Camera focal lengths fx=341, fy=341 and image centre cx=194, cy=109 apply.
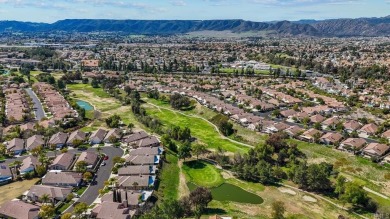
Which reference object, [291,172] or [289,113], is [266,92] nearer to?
[289,113]

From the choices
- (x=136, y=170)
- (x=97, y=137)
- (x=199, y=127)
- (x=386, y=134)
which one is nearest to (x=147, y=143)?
(x=97, y=137)

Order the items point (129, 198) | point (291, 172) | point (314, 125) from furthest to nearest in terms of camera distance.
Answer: point (314, 125)
point (291, 172)
point (129, 198)

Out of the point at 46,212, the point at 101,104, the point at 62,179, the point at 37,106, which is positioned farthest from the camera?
the point at 101,104

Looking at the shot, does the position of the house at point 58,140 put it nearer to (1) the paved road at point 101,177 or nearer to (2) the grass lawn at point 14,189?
(1) the paved road at point 101,177

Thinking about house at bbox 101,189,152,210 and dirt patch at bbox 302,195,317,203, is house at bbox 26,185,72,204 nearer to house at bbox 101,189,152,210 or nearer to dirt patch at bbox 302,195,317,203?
house at bbox 101,189,152,210

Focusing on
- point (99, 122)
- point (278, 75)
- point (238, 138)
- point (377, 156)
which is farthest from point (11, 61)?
point (377, 156)

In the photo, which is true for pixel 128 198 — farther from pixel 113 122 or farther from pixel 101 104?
pixel 101 104
